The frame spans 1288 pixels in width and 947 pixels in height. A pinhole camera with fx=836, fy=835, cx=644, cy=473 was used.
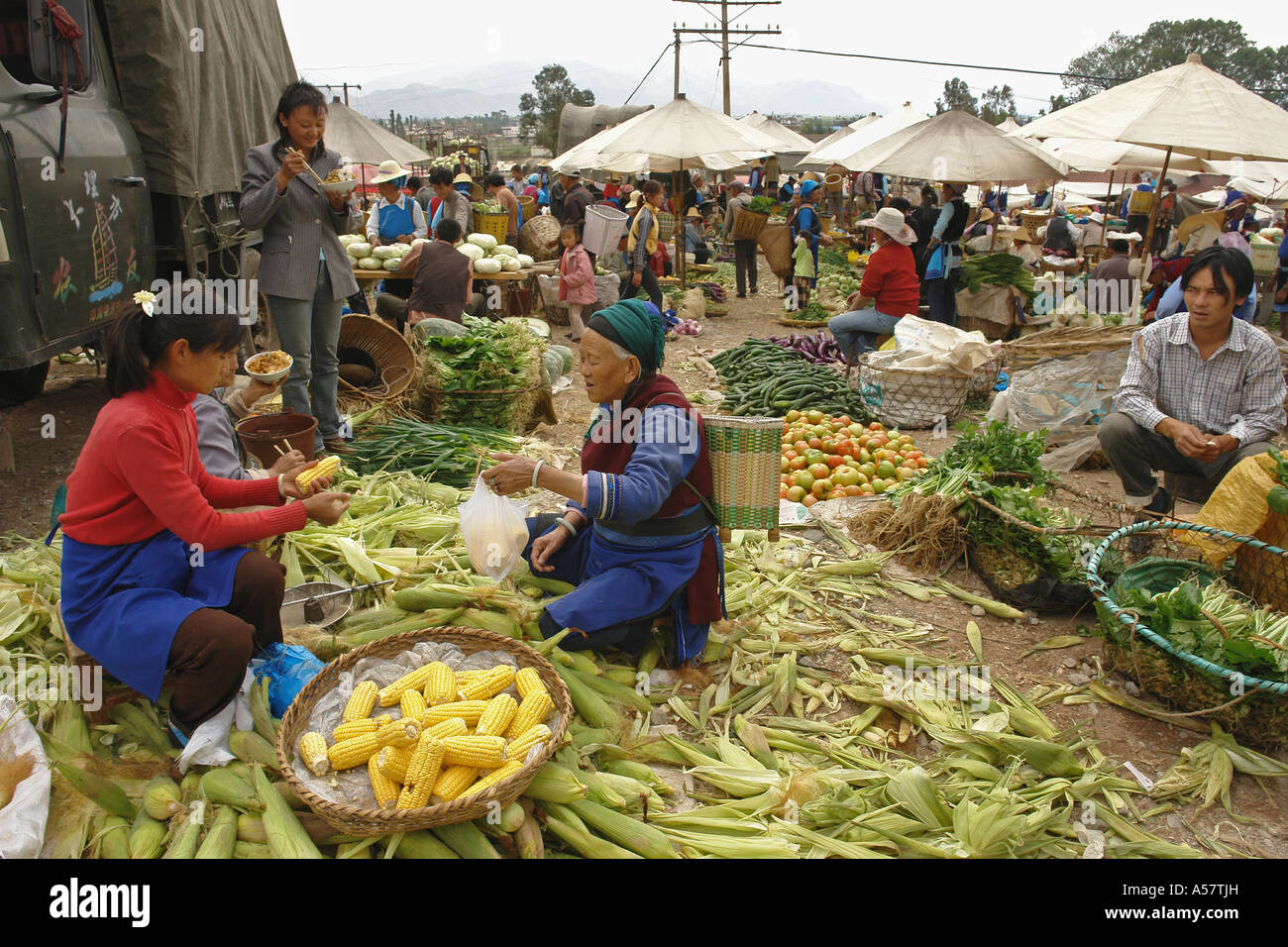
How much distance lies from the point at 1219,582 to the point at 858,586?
1639 mm

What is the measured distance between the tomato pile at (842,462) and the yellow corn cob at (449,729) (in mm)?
3409

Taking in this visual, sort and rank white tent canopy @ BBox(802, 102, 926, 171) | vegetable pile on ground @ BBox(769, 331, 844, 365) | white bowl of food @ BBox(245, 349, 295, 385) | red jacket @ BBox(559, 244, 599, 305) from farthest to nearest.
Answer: white tent canopy @ BBox(802, 102, 926, 171) < red jacket @ BBox(559, 244, 599, 305) < vegetable pile on ground @ BBox(769, 331, 844, 365) < white bowl of food @ BBox(245, 349, 295, 385)

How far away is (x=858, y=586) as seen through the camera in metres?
4.56

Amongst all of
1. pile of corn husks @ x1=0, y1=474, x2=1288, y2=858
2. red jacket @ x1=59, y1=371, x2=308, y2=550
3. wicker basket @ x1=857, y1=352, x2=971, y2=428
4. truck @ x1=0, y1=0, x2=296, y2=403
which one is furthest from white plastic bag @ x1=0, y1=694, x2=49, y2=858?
wicker basket @ x1=857, y1=352, x2=971, y2=428

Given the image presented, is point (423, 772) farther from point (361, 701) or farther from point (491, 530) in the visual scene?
point (491, 530)

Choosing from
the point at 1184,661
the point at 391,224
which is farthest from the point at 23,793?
the point at 391,224

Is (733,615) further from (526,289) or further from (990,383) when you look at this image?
(526,289)

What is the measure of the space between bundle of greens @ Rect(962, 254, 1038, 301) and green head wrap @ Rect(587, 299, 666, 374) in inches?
334

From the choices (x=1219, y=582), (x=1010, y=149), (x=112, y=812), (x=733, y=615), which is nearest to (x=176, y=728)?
(x=112, y=812)

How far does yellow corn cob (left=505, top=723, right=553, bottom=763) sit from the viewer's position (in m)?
2.55

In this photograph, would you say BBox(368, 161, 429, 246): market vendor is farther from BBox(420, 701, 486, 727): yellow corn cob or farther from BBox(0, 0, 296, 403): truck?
BBox(420, 701, 486, 727): yellow corn cob

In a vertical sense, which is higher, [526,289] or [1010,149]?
[1010,149]

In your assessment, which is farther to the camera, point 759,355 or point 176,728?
point 759,355
